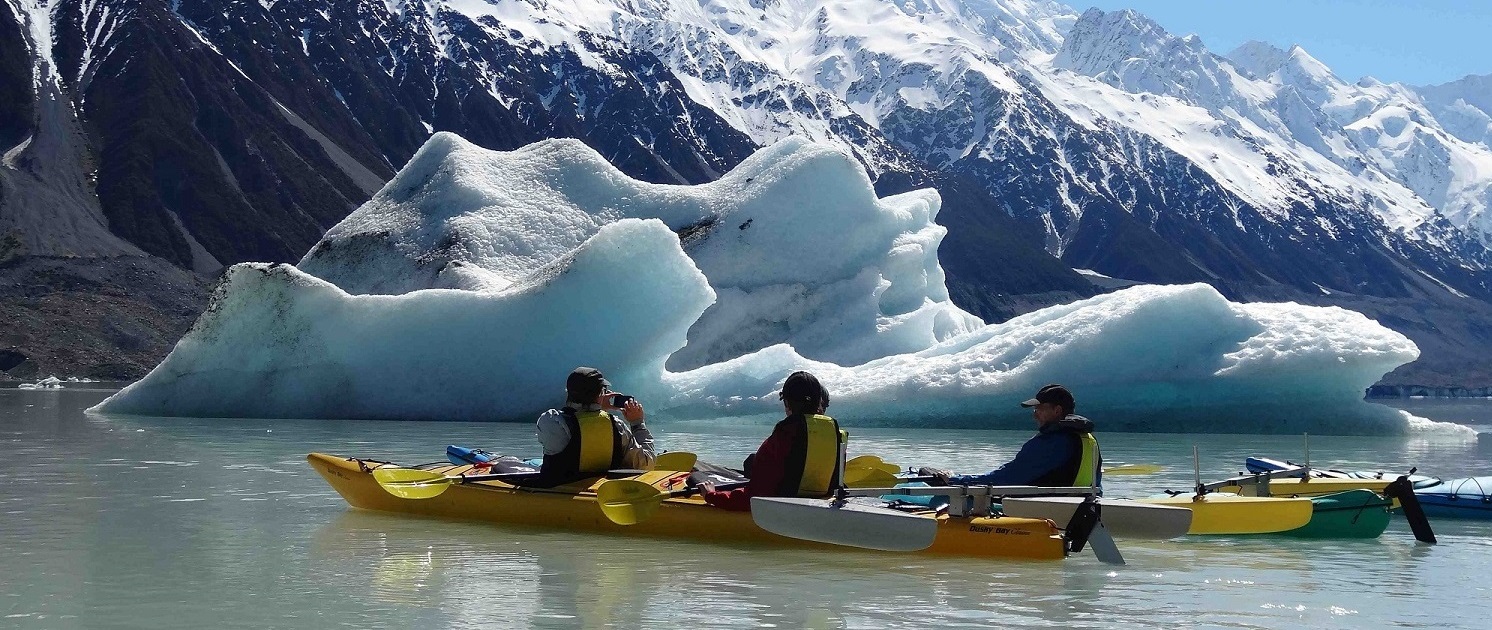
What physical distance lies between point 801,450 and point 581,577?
5.11 ft

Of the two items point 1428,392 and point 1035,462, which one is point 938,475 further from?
point 1428,392

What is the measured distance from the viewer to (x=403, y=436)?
74.8ft

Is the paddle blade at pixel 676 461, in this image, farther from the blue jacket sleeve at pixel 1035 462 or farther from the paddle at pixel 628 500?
the blue jacket sleeve at pixel 1035 462

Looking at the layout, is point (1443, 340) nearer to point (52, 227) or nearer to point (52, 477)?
point (52, 227)

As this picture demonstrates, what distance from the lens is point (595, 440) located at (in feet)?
33.8

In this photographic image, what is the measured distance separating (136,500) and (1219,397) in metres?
18.7

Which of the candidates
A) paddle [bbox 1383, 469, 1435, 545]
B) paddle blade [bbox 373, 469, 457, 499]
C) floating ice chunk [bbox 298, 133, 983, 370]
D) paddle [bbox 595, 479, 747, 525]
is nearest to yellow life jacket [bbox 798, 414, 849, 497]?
paddle [bbox 595, 479, 747, 525]

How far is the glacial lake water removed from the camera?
290 inches

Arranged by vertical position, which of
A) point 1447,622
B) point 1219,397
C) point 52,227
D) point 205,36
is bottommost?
point 1447,622

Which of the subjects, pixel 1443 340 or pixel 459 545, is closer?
pixel 459 545

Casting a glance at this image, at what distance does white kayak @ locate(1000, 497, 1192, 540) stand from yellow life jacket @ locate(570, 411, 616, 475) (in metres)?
2.69

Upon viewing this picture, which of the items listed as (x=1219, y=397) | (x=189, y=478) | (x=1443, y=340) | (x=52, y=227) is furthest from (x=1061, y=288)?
(x=189, y=478)

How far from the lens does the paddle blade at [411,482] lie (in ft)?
36.2

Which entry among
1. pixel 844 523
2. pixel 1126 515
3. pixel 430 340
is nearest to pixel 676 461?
pixel 844 523
